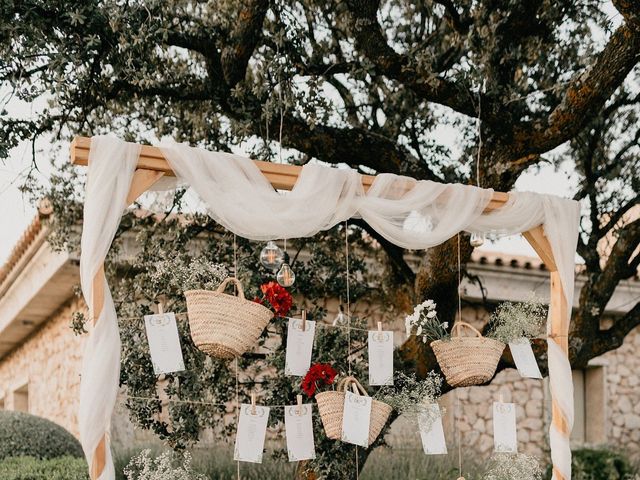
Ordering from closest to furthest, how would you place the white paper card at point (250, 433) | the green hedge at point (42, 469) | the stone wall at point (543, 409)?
the white paper card at point (250, 433), the green hedge at point (42, 469), the stone wall at point (543, 409)

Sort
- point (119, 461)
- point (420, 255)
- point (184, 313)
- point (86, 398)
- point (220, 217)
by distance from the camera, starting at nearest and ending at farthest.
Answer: point (86, 398), point (220, 217), point (184, 313), point (119, 461), point (420, 255)

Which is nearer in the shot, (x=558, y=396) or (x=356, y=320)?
(x=558, y=396)

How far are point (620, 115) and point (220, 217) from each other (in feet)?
12.9

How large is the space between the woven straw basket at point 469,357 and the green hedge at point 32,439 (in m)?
3.51

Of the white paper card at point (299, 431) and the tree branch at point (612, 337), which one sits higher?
the tree branch at point (612, 337)

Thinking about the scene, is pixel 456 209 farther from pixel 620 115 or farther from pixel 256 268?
pixel 620 115

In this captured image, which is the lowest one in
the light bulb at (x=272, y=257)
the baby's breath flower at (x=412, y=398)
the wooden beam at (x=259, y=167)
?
the baby's breath flower at (x=412, y=398)

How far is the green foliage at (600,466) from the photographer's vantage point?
28.3 feet

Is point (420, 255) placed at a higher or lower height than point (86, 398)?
higher

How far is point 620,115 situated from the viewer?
21.7ft

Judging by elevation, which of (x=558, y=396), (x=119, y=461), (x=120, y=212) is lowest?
(x=119, y=461)

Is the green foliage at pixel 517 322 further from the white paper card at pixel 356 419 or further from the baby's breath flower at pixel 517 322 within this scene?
the white paper card at pixel 356 419

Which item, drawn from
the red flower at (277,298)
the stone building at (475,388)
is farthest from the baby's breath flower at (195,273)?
the stone building at (475,388)

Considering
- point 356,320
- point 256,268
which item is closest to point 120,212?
point 256,268
